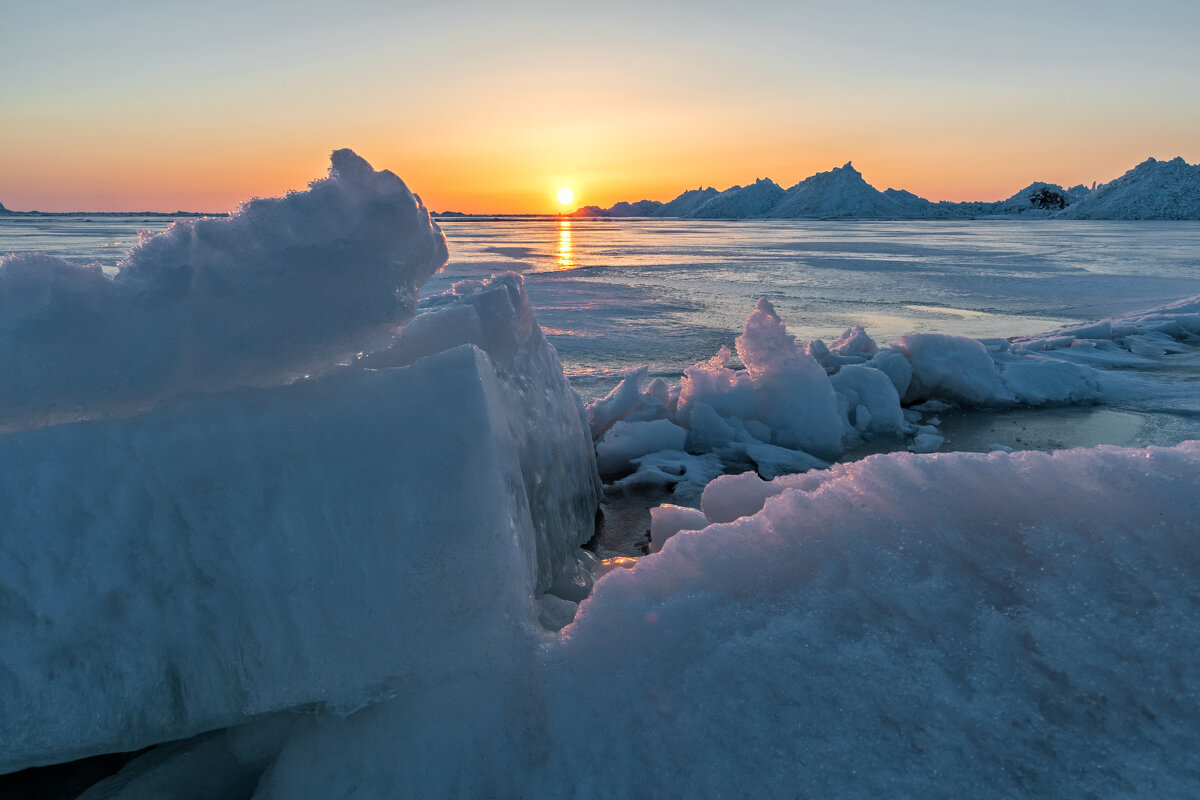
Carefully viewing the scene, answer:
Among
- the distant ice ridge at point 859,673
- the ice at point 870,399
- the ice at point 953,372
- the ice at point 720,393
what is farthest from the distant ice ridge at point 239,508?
the ice at point 953,372

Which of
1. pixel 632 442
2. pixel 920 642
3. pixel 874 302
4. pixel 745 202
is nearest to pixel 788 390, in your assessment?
pixel 632 442

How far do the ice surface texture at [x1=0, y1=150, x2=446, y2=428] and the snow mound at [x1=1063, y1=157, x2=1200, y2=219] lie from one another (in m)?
89.1

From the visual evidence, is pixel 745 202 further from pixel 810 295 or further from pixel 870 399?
pixel 870 399

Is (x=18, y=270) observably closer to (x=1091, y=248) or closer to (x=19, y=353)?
(x=19, y=353)

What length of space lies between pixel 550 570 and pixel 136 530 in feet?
4.47

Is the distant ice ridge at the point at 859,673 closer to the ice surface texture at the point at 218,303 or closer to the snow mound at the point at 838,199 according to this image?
the ice surface texture at the point at 218,303

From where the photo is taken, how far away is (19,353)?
1.70 m

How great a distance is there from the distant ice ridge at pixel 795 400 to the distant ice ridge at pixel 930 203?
83.7m

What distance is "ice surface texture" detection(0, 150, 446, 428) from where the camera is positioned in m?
1.73

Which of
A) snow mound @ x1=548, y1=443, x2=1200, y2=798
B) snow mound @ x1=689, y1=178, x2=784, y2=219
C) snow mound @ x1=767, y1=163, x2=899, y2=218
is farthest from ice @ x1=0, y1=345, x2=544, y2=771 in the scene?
snow mound @ x1=689, y1=178, x2=784, y2=219

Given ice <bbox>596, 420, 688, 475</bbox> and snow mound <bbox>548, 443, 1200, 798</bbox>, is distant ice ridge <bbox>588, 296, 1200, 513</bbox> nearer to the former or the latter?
ice <bbox>596, 420, 688, 475</bbox>

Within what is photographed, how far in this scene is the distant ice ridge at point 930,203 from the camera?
236 feet

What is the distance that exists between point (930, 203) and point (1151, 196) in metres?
58.6

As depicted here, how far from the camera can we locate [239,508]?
168cm
